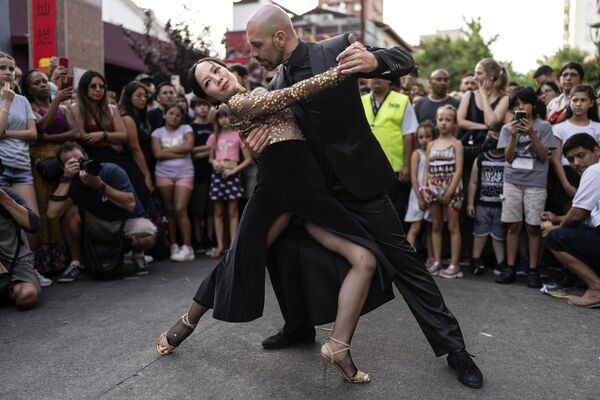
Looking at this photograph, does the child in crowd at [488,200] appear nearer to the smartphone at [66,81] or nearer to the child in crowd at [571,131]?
the child in crowd at [571,131]

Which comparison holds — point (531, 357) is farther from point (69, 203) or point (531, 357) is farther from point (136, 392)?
point (69, 203)

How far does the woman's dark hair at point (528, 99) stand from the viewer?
5.59 metres

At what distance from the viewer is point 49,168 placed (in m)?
5.61

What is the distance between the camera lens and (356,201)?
3049 millimetres

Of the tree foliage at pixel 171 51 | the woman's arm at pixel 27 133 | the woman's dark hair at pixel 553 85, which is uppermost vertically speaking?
the tree foliage at pixel 171 51

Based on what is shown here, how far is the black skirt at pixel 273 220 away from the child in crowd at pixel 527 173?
10.4 feet

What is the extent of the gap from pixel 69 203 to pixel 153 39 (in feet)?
34.5

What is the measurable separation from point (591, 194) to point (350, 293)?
2.89 m

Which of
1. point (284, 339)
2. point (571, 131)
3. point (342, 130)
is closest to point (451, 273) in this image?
point (571, 131)

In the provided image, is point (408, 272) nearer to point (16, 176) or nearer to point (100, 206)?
point (100, 206)

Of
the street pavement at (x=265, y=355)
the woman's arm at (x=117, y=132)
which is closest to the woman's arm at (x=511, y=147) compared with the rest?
the street pavement at (x=265, y=355)

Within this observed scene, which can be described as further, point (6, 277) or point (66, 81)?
point (66, 81)

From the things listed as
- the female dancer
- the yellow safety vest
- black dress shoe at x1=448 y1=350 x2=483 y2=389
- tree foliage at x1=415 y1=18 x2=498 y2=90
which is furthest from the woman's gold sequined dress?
tree foliage at x1=415 y1=18 x2=498 y2=90

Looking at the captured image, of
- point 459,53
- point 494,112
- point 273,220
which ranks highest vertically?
point 459,53
